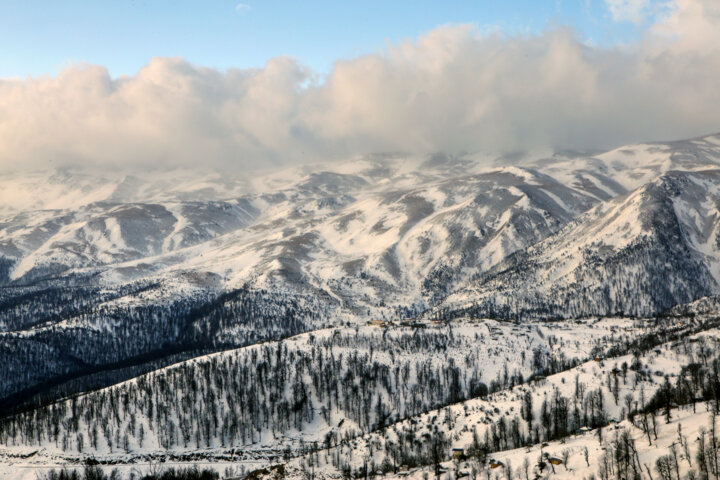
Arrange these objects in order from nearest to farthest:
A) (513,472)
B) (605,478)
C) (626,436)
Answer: (605,478) < (626,436) < (513,472)

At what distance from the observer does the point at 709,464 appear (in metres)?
134

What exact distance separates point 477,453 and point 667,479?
2542 inches

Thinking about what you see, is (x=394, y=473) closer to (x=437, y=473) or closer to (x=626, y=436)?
(x=437, y=473)

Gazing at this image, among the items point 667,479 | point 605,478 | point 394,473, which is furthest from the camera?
point 394,473

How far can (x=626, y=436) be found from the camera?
6156 inches

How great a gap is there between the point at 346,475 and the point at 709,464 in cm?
10342

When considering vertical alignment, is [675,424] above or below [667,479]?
above

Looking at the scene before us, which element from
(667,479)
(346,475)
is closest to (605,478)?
(667,479)

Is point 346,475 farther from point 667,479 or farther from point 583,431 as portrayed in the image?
point 667,479

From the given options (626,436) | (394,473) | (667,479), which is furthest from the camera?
(394,473)

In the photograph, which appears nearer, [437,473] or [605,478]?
[605,478]

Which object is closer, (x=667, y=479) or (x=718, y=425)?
(x=667, y=479)

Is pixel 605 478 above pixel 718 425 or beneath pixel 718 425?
beneath

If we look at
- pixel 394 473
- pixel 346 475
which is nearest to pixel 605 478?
pixel 394 473
